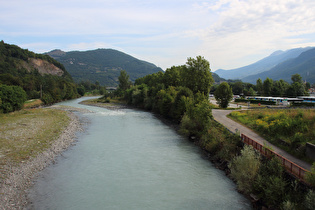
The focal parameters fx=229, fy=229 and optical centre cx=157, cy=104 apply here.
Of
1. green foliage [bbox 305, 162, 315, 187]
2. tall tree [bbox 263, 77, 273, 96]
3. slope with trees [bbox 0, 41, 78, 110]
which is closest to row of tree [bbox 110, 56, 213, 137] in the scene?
green foliage [bbox 305, 162, 315, 187]

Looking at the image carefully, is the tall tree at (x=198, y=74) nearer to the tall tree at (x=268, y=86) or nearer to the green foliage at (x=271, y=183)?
the tall tree at (x=268, y=86)

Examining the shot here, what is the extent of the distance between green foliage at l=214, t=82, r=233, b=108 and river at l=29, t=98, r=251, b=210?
78.3 ft

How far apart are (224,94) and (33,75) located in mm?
110106

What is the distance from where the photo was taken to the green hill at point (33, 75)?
92.2 meters

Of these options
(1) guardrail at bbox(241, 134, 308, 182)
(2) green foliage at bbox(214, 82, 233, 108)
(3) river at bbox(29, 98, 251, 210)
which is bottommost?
(3) river at bbox(29, 98, 251, 210)

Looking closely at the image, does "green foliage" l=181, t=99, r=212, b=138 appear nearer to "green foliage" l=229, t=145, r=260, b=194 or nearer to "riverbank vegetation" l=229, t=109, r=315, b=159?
"riverbank vegetation" l=229, t=109, r=315, b=159

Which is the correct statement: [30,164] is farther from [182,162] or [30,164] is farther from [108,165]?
[182,162]

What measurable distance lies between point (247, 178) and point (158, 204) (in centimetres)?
669

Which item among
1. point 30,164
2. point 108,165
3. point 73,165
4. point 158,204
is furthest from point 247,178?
point 30,164

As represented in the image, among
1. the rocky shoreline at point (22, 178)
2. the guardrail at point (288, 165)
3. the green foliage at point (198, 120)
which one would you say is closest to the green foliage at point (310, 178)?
the guardrail at point (288, 165)

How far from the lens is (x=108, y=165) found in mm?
22906

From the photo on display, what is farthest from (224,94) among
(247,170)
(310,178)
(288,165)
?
(310,178)

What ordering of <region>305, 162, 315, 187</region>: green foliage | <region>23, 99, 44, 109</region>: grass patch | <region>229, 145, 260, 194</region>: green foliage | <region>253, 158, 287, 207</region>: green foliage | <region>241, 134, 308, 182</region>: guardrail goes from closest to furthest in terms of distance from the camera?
<region>305, 162, 315, 187</region>: green foliage < <region>241, 134, 308, 182</region>: guardrail < <region>253, 158, 287, 207</region>: green foliage < <region>229, 145, 260, 194</region>: green foliage < <region>23, 99, 44, 109</region>: grass patch

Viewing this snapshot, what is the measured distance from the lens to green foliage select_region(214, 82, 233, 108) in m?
50.0
